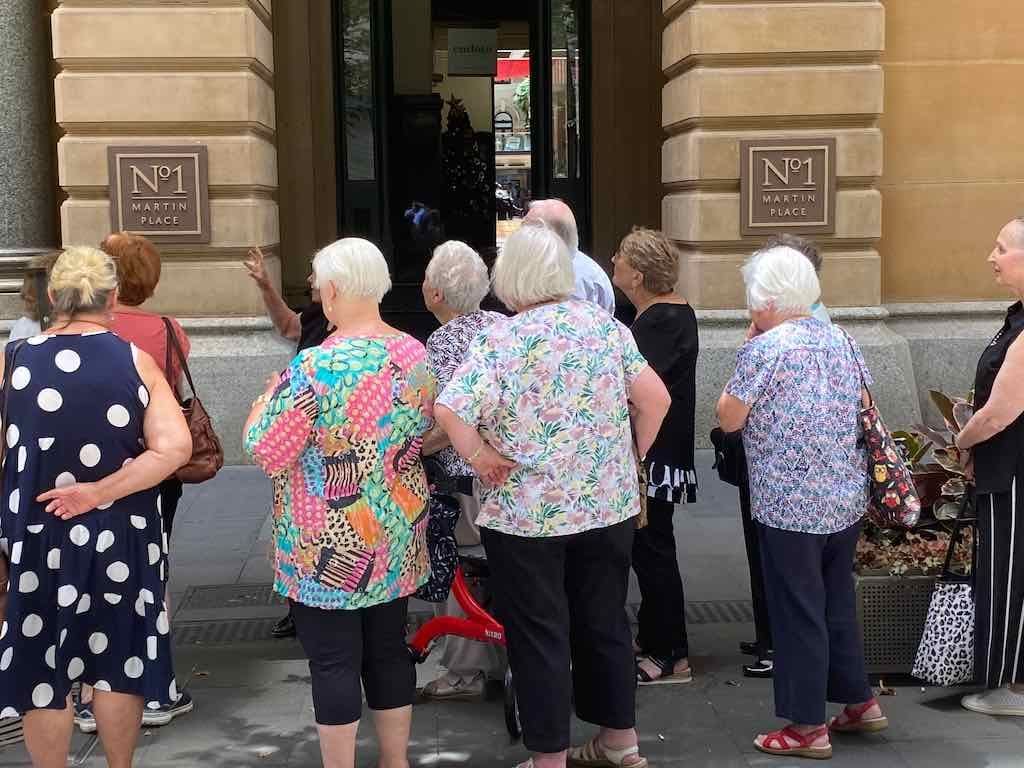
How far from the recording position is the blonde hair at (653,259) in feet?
17.0

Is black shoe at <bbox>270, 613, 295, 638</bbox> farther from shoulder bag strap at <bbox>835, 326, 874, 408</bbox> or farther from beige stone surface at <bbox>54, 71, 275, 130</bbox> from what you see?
beige stone surface at <bbox>54, 71, 275, 130</bbox>

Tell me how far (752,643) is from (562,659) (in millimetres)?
1837

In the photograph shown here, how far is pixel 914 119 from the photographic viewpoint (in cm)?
1015

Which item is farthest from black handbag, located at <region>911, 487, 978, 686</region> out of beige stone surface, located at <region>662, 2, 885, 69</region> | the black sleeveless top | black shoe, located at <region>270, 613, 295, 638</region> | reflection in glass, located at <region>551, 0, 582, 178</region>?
reflection in glass, located at <region>551, 0, 582, 178</region>

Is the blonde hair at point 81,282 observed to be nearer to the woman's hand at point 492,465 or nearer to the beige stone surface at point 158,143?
the woman's hand at point 492,465

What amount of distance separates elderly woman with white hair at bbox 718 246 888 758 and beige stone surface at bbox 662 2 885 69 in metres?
5.43

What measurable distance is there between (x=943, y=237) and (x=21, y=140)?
22.5 feet

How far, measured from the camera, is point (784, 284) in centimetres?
445

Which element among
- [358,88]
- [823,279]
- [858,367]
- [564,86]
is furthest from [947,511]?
[358,88]

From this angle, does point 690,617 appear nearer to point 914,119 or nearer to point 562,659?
point 562,659

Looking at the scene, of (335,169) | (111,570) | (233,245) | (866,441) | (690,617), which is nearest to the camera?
(111,570)

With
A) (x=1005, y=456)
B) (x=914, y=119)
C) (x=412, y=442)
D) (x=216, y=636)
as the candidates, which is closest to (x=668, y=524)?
(x=1005, y=456)

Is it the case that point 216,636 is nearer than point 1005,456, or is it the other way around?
point 1005,456

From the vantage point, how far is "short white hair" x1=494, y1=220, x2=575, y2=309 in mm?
4086
